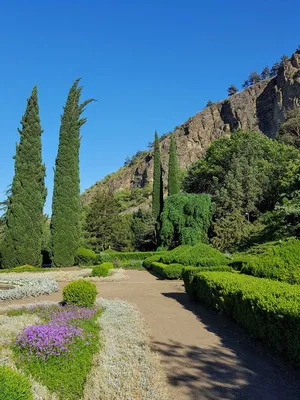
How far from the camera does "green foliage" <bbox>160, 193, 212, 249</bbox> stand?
27016 millimetres

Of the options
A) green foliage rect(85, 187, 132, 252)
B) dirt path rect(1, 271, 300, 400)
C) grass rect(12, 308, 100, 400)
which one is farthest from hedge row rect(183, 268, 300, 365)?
green foliage rect(85, 187, 132, 252)

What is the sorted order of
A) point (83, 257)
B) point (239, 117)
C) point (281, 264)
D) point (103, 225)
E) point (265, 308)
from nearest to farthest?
point (265, 308) → point (281, 264) → point (83, 257) → point (103, 225) → point (239, 117)

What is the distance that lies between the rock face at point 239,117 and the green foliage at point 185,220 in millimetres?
30833

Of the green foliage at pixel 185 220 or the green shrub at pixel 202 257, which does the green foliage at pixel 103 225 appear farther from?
the green shrub at pixel 202 257

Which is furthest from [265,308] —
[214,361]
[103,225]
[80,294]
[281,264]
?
[103,225]

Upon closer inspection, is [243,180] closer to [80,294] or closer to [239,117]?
[80,294]

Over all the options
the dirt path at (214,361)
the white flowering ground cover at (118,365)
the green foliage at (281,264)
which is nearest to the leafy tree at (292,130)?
the green foliage at (281,264)

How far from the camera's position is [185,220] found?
27797 millimetres

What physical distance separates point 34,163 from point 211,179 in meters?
20.3

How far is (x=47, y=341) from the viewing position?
12.5ft

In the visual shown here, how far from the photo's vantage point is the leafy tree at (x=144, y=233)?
36.1m

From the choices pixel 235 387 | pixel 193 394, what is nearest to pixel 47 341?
pixel 193 394

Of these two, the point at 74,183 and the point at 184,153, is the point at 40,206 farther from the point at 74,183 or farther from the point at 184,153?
the point at 184,153

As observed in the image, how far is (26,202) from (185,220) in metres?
13.3
